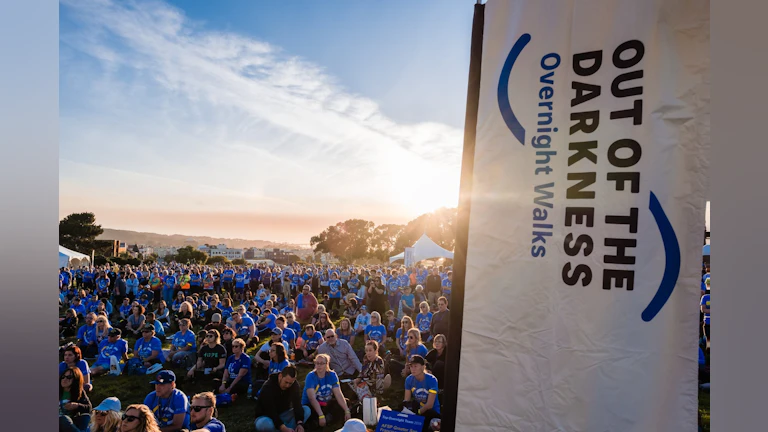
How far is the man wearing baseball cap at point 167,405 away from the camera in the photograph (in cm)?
485

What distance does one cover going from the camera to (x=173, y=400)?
16.1ft

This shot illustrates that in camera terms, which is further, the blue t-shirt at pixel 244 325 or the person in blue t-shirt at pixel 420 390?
the blue t-shirt at pixel 244 325

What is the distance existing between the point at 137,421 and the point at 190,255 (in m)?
45.6

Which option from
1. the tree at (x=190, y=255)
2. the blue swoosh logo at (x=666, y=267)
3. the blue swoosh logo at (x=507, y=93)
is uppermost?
the blue swoosh logo at (x=507, y=93)

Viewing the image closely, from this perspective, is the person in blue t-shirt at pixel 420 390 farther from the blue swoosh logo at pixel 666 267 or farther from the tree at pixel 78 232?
the tree at pixel 78 232

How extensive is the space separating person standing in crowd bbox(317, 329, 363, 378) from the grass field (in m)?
0.70

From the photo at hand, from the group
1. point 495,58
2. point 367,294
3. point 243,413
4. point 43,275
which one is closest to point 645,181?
point 495,58

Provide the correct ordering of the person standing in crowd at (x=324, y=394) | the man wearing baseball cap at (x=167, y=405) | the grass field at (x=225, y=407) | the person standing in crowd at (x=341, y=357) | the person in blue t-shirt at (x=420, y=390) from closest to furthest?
the man wearing baseball cap at (x=167, y=405) → the person in blue t-shirt at (x=420, y=390) → the person standing in crowd at (x=324, y=394) → the grass field at (x=225, y=407) → the person standing in crowd at (x=341, y=357)

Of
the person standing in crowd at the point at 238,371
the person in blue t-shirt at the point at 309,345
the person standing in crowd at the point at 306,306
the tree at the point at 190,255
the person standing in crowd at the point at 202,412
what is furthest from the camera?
the tree at the point at 190,255

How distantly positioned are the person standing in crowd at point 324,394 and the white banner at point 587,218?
185 inches

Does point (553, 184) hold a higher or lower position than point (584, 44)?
lower

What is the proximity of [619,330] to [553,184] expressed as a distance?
1.57 ft

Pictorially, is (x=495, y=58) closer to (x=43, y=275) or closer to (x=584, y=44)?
(x=584, y=44)

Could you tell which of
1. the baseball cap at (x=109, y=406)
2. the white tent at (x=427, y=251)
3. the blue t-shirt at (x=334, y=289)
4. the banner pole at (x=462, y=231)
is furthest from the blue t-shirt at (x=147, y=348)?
the white tent at (x=427, y=251)
